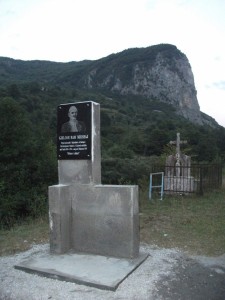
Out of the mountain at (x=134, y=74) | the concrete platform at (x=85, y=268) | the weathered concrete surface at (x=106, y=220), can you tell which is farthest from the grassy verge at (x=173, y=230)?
the mountain at (x=134, y=74)

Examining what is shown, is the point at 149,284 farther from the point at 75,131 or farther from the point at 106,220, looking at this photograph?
the point at 75,131

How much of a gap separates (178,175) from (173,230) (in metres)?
5.65

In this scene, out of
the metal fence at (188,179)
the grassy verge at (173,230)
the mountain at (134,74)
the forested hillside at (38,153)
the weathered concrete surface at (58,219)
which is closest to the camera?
the weathered concrete surface at (58,219)

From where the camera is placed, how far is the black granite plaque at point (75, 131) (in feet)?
18.1

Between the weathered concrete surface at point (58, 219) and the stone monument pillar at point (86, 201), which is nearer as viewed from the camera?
the stone monument pillar at point (86, 201)

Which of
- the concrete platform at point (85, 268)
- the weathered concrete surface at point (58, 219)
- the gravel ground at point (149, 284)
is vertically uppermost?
the weathered concrete surface at point (58, 219)

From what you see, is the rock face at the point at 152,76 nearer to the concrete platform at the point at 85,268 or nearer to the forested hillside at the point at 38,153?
the forested hillside at the point at 38,153

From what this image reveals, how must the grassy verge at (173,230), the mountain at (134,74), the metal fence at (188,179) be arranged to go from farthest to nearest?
the mountain at (134,74) < the metal fence at (188,179) < the grassy verge at (173,230)

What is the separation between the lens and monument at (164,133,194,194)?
12.2m

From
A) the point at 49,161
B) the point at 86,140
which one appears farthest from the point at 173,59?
the point at 86,140

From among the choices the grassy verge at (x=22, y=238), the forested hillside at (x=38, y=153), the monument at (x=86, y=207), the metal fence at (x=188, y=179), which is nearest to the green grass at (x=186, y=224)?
the metal fence at (x=188, y=179)

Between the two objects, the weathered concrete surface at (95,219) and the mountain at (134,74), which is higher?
the mountain at (134,74)

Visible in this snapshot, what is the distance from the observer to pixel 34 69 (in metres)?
131

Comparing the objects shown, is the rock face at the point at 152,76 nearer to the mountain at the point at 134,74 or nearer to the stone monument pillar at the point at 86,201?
the mountain at the point at 134,74
